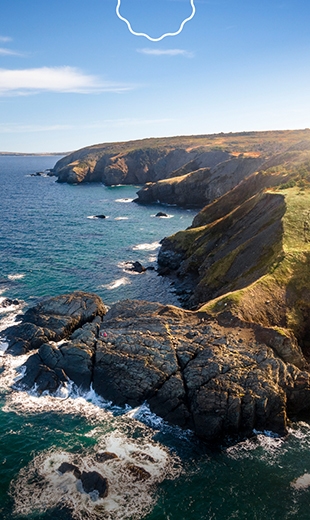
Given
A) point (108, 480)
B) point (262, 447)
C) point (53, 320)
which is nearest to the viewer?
point (108, 480)

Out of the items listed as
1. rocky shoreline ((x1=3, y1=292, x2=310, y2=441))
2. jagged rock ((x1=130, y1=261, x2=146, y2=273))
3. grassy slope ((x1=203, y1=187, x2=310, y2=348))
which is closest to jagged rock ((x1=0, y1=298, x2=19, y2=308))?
rocky shoreline ((x1=3, y1=292, x2=310, y2=441))

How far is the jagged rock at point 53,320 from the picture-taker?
45.5m

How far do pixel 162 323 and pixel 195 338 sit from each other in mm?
4232

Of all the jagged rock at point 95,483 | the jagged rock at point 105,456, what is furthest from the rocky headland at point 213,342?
the jagged rock at point 95,483

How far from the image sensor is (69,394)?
122ft

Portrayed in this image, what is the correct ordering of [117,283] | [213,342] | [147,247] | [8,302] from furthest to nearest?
[147,247]
[117,283]
[8,302]
[213,342]

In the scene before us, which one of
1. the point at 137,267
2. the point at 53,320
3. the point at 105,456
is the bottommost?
the point at 105,456

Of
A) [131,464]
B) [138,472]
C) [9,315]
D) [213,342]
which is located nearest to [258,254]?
[213,342]

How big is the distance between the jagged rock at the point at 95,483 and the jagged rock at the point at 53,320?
20000mm

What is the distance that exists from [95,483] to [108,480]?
990mm

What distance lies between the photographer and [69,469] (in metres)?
28.3

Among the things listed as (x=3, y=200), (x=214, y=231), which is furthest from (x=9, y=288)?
(x=3, y=200)

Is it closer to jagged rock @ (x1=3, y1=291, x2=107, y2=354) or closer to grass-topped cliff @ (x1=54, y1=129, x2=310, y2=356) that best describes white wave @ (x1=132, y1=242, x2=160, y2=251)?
grass-topped cliff @ (x1=54, y1=129, x2=310, y2=356)

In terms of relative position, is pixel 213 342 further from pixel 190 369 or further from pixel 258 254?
pixel 258 254
